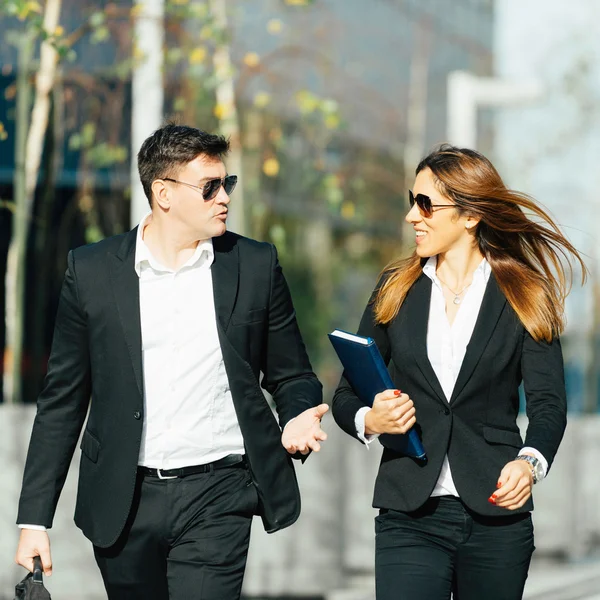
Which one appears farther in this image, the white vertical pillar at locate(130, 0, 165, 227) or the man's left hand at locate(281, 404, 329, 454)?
the white vertical pillar at locate(130, 0, 165, 227)

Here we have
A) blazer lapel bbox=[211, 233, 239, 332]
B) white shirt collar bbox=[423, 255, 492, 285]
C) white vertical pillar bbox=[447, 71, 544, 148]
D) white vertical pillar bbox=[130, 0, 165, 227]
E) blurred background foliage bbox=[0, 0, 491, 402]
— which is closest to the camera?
blazer lapel bbox=[211, 233, 239, 332]

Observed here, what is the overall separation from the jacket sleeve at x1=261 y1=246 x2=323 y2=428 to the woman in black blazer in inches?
5.2

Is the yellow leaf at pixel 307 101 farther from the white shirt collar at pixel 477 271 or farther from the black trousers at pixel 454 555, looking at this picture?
the black trousers at pixel 454 555

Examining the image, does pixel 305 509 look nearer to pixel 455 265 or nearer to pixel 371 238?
pixel 455 265

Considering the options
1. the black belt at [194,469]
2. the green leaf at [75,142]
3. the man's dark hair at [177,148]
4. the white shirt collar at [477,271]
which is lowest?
the black belt at [194,469]

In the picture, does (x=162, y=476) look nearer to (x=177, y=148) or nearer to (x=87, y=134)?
(x=177, y=148)

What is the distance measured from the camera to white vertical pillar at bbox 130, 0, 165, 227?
7770 mm

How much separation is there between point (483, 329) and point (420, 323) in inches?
7.8

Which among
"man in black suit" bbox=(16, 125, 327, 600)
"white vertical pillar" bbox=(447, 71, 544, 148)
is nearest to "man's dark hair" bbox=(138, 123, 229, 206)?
"man in black suit" bbox=(16, 125, 327, 600)

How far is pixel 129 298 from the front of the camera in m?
4.05

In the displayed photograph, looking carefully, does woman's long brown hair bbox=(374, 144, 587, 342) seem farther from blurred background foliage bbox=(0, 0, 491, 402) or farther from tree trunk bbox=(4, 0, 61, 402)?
tree trunk bbox=(4, 0, 61, 402)

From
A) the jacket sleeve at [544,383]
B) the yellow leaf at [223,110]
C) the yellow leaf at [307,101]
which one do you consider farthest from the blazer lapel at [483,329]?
the yellow leaf at [223,110]

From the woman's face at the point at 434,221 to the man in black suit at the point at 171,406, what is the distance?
1.63ft

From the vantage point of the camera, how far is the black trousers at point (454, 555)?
3.96 metres
